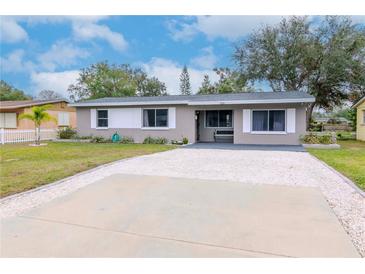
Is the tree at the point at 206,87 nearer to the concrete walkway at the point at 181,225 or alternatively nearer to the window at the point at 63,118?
the window at the point at 63,118

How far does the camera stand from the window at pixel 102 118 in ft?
58.0

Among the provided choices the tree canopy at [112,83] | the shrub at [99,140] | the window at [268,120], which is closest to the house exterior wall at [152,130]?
the shrub at [99,140]

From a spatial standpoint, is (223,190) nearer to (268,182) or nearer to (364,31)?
(268,182)

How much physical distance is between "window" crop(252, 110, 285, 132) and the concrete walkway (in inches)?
380

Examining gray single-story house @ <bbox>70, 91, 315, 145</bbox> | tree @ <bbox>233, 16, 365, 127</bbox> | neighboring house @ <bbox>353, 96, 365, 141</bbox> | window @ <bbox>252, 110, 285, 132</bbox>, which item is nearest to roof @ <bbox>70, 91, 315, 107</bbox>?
gray single-story house @ <bbox>70, 91, 315, 145</bbox>

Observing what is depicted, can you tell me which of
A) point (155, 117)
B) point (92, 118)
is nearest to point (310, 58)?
point (155, 117)

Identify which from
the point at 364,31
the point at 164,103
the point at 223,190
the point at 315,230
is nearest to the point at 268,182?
the point at 223,190

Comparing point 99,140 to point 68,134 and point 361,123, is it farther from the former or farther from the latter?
point 361,123

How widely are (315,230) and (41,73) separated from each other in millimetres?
32248

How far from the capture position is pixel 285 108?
14336 millimetres

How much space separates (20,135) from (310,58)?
22863 millimetres

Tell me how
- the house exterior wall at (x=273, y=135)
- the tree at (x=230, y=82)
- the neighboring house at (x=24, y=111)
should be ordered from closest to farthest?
the house exterior wall at (x=273, y=135), the neighboring house at (x=24, y=111), the tree at (x=230, y=82)

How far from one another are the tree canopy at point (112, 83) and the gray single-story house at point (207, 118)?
19.6 metres

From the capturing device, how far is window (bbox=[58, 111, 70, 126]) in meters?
23.2
